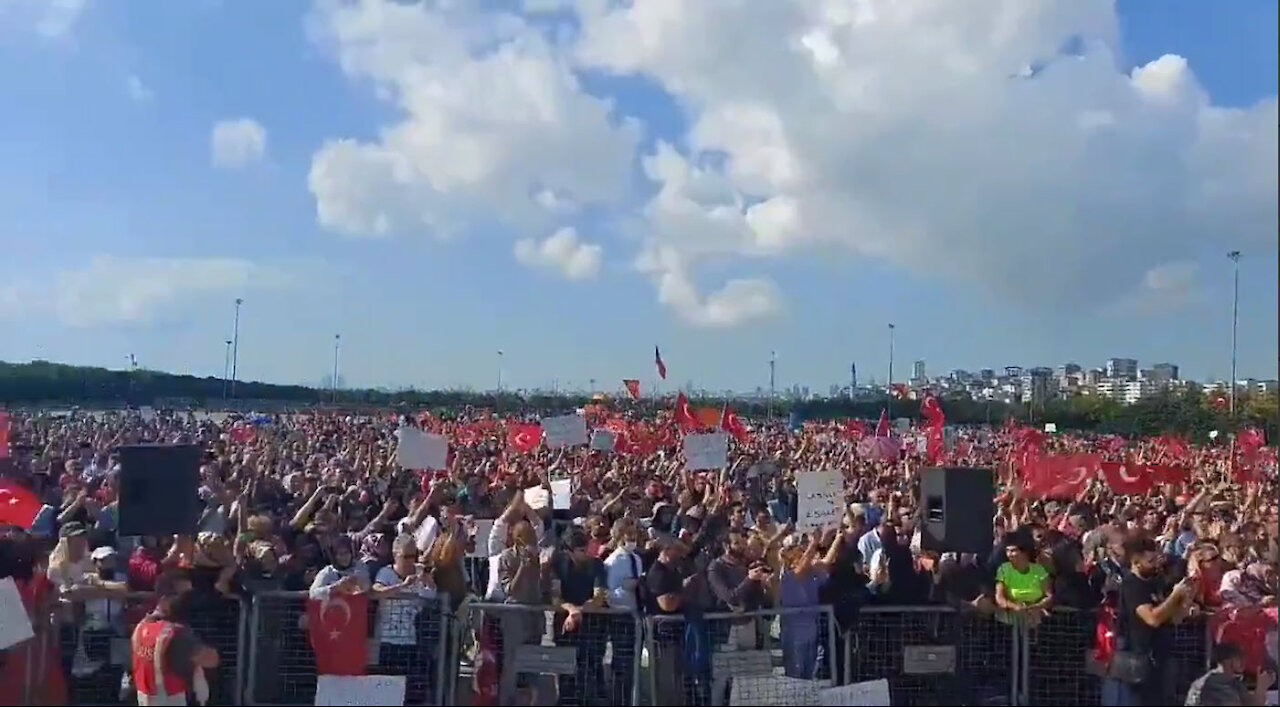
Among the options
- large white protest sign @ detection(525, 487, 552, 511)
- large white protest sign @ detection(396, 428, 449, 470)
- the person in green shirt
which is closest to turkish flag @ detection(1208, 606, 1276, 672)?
the person in green shirt

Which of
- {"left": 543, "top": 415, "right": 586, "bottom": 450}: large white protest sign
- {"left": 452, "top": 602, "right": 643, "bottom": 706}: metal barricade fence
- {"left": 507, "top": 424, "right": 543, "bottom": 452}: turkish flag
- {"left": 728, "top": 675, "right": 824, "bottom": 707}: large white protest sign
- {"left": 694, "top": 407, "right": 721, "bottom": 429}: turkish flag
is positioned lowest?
{"left": 452, "top": 602, "right": 643, "bottom": 706}: metal barricade fence

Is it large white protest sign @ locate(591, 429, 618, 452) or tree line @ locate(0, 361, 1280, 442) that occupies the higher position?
tree line @ locate(0, 361, 1280, 442)

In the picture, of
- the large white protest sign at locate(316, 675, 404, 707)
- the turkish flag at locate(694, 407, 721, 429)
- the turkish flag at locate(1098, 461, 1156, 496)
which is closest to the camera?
the large white protest sign at locate(316, 675, 404, 707)

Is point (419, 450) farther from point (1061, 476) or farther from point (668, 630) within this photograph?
point (1061, 476)

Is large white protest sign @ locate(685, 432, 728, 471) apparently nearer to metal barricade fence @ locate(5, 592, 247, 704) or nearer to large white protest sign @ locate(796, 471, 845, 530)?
large white protest sign @ locate(796, 471, 845, 530)

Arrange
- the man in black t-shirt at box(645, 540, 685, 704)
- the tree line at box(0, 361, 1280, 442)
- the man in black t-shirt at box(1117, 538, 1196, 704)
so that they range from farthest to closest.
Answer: the tree line at box(0, 361, 1280, 442), the man in black t-shirt at box(645, 540, 685, 704), the man in black t-shirt at box(1117, 538, 1196, 704)

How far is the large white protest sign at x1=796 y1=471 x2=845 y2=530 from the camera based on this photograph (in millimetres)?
12125

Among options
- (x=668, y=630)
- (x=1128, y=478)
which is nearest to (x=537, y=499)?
(x=668, y=630)

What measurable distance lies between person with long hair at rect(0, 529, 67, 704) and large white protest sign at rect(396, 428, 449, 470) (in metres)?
6.22

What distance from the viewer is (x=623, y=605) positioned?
31.8 feet

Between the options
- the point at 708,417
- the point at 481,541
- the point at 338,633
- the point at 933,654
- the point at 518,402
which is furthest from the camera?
the point at 518,402

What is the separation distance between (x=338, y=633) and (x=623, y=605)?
214cm

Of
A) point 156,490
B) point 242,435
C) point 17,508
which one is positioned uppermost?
point 156,490

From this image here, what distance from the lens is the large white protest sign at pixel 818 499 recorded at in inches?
477
